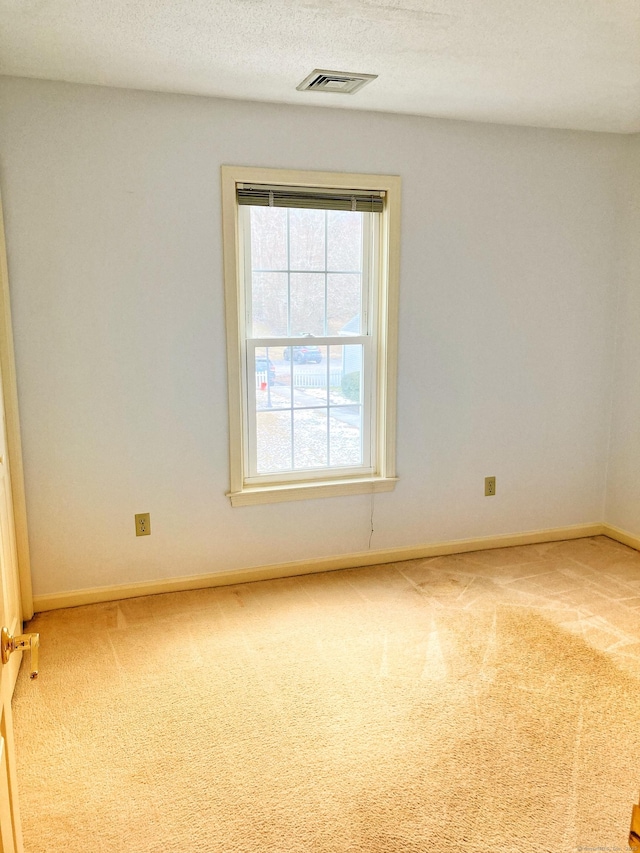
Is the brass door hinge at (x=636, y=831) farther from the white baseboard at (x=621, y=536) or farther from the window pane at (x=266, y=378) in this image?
the white baseboard at (x=621, y=536)

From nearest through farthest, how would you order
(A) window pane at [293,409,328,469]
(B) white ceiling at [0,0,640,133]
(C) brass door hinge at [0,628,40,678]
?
(C) brass door hinge at [0,628,40,678], (B) white ceiling at [0,0,640,133], (A) window pane at [293,409,328,469]

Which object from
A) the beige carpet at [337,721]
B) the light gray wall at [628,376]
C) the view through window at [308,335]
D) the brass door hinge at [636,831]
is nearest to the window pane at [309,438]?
the view through window at [308,335]

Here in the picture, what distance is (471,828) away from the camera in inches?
74.5

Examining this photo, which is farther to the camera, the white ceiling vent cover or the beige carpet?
the white ceiling vent cover

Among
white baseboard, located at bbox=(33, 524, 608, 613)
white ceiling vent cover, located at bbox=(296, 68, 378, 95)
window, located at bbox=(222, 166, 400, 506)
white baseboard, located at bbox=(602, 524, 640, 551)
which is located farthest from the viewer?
white baseboard, located at bbox=(602, 524, 640, 551)

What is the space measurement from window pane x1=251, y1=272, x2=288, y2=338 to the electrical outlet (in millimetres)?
1067

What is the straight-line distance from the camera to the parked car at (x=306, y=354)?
11.6 ft

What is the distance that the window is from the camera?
3.38 meters

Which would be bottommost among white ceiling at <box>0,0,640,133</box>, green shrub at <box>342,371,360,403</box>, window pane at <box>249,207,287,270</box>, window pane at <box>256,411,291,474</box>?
window pane at <box>256,411,291,474</box>

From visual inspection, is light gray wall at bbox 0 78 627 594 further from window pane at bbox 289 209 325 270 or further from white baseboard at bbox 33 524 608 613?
window pane at bbox 289 209 325 270

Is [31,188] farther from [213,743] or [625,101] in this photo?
[625,101]

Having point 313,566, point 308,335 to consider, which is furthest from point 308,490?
point 308,335

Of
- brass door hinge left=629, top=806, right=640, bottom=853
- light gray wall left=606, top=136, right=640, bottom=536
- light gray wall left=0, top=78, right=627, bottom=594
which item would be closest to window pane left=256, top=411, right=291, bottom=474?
light gray wall left=0, top=78, right=627, bottom=594

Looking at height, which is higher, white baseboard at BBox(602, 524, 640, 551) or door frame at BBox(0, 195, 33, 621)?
door frame at BBox(0, 195, 33, 621)
